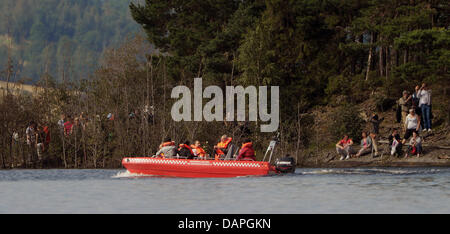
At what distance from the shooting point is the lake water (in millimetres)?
23359

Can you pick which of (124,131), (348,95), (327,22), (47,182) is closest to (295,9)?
(327,22)

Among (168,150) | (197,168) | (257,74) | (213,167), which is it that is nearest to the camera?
(213,167)

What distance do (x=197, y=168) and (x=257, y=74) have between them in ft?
47.2

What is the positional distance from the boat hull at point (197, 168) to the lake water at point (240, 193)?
0.35 meters

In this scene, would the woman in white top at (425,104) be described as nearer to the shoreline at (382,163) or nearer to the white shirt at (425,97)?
the white shirt at (425,97)

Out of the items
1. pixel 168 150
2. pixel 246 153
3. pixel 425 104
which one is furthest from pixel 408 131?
pixel 168 150

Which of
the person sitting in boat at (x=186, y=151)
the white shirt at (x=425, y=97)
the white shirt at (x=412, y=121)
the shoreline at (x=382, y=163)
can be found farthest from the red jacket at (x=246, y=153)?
the white shirt at (x=425, y=97)

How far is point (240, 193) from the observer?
27.2 m

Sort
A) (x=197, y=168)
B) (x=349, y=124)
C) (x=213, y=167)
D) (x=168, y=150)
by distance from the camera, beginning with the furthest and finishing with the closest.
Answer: (x=349, y=124) < (x=168, y=150) < (x=197, y=168) < (x=213, y=167)

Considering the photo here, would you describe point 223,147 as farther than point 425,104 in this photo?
No

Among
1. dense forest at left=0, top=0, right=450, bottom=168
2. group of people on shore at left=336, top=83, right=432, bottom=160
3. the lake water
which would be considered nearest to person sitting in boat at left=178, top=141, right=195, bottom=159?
the lake water

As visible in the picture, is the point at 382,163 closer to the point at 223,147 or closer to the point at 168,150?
the point at 223,147

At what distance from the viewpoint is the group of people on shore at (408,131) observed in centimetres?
3797

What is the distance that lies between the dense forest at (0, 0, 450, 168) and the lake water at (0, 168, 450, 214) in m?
6.01
